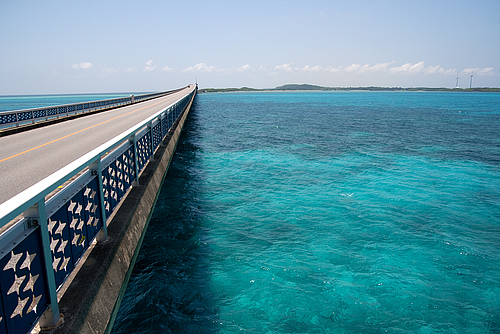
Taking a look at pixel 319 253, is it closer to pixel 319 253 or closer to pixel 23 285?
pixel 319 253

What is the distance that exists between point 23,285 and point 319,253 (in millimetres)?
7376

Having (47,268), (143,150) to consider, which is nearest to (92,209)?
(47,268)

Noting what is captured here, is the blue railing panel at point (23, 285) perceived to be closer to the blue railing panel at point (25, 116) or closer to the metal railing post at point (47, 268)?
the metal railing post at point (47, 268)

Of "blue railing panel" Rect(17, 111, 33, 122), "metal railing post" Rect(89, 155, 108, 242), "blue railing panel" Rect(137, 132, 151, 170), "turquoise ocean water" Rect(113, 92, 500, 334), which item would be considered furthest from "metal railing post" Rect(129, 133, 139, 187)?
"blue railing panel" Rect(17, 111, 33, 122)

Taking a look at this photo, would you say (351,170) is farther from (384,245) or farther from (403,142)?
(403,142)

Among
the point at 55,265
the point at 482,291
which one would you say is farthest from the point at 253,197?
the point at 55,265

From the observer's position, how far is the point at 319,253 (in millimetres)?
9031

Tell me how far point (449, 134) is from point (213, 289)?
3614cm

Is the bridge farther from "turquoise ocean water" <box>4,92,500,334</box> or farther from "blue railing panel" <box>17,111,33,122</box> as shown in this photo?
"blue railing panel" <box>17,111,33,122</box>

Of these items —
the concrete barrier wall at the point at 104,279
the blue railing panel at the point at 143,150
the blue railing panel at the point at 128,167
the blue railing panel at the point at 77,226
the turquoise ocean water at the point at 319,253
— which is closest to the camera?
the concrete barrier wall at the point at 104,279

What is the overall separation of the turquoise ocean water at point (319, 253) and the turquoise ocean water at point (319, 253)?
1.3 inches

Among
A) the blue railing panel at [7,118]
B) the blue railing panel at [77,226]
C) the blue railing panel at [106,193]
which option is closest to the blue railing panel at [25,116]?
the blue railing panel at [7,118]

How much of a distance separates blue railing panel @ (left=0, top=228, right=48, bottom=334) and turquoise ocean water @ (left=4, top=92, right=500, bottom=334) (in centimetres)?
297

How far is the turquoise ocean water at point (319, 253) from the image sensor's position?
6.45 meters
